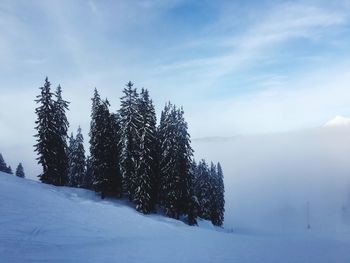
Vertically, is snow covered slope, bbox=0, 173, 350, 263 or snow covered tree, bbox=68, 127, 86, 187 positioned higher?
snow covered tree, bbox=68, 127, 86, 187

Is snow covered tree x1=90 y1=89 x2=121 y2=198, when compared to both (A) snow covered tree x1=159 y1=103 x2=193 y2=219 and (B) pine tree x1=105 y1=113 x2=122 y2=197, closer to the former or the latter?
(B) pine tree x1=105 y1=113 x2=122 y2=197

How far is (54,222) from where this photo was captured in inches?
966

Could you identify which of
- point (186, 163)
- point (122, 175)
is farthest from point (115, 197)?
point (186, 163)

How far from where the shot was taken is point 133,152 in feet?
154

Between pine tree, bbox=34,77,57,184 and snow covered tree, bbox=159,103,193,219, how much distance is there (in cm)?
1597

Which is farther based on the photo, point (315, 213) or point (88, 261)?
point (315, 213)

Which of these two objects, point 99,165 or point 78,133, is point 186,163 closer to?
point 99,165

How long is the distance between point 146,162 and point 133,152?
2.39 meters

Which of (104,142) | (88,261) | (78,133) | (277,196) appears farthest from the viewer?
(277,196)

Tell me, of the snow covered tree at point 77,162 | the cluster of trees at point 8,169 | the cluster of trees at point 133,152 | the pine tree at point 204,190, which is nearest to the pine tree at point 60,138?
the cluster of trees at point 133,152

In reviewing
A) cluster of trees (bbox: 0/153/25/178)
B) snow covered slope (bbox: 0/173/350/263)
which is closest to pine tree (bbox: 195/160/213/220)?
snow covered slope (bbox: 0/173/350/263)

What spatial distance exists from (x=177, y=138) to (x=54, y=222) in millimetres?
26049

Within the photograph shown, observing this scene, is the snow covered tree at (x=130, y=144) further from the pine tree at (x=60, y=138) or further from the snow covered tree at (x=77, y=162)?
the snow covered tree at (x=77, y=162)

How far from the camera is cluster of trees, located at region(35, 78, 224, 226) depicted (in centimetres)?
4675
